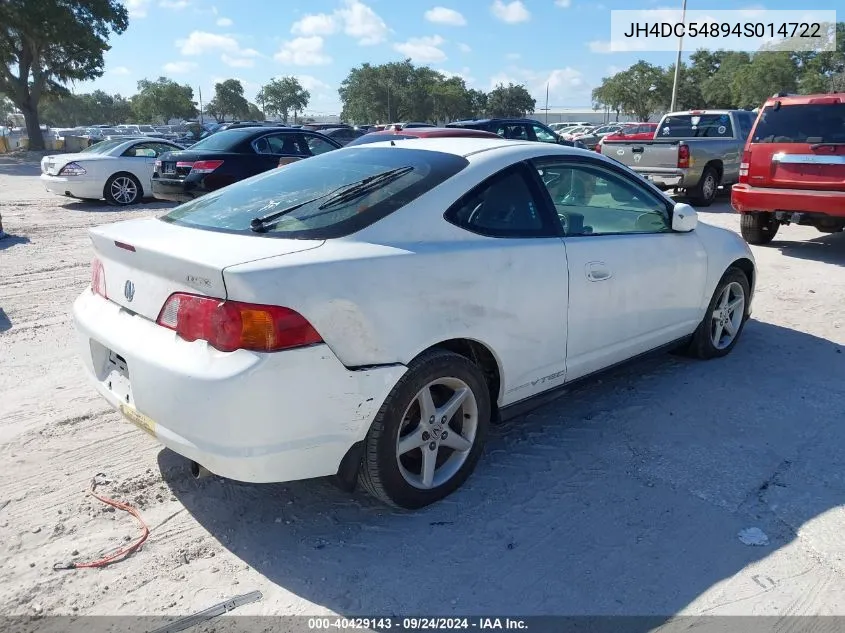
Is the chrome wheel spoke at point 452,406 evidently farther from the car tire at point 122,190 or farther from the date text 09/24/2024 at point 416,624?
the car tire at point 122,190

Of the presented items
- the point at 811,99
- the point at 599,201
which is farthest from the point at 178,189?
the point at 811,99

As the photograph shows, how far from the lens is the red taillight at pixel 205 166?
35.4 feet

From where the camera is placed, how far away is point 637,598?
2533mm

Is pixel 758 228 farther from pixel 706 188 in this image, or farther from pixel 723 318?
pixel 723 318

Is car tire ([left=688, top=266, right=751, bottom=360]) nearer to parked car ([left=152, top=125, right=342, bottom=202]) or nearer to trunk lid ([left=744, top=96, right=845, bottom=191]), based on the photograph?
trunk lid ([left=744, top=96, right=845, bottom=191])

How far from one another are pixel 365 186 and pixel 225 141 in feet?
29.9

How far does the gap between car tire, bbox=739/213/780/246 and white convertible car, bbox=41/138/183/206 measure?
1063 centimetres

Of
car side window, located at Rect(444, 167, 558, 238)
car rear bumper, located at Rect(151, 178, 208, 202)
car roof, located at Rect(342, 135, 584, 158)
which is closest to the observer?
car side window, located at Rect(444, 167, 558, 238)

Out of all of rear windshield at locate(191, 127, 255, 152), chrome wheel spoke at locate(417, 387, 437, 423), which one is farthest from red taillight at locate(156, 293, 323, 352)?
rear windshield at locate(191, 127, 255, 152)

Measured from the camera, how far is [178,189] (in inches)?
429

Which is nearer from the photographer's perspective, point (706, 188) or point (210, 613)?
point (210, 613)

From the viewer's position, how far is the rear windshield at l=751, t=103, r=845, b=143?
774 cm

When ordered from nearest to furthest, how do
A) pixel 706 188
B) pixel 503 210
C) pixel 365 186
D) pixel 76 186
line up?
pixel 365 186, pixel 503 210, pixel 706 188, pixel 76 186

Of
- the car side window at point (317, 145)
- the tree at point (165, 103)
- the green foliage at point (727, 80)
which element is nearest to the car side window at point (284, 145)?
the car side window at point (317, 145)
